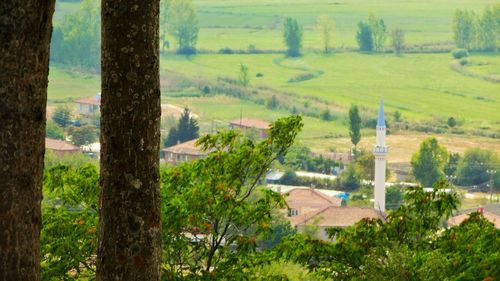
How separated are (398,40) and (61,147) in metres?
40.9

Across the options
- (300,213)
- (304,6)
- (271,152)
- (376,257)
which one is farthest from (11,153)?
(304,6)

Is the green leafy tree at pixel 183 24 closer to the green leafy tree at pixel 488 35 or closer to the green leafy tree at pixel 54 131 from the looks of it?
the green leafy tree at pixel 488 35

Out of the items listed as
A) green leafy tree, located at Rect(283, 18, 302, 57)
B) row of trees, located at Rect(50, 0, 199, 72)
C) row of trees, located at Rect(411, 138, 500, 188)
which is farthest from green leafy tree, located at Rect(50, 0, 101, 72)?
row of trees, located at Rect(411, 138, 500, 188)

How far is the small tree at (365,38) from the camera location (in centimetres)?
10994

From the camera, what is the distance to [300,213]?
2368 inches

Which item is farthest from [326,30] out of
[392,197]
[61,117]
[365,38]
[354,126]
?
[392,197]

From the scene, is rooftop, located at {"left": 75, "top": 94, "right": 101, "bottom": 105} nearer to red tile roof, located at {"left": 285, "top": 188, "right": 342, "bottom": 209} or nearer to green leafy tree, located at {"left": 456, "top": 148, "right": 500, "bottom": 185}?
green leafy tree, located at {"left": 456, "top": 148, "right": 500, "bottom": 185}

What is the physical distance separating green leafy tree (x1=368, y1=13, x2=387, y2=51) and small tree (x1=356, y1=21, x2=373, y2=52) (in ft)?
0.95

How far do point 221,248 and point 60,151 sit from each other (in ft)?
213

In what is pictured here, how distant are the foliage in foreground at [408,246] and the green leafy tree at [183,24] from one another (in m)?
100

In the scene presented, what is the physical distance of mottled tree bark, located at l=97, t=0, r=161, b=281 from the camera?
4.22 metres

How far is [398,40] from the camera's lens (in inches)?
4360

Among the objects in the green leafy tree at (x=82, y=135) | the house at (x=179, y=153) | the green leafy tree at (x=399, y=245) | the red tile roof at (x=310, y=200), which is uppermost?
the green leafy tree at (x=399, y=245)

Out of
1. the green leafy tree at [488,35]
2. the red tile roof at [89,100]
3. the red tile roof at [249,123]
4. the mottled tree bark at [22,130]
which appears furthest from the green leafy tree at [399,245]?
the green leafy tree at [488,35]
